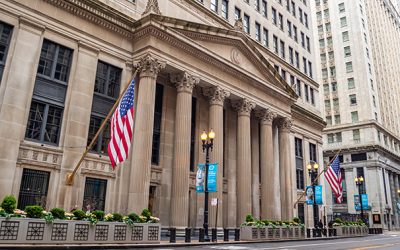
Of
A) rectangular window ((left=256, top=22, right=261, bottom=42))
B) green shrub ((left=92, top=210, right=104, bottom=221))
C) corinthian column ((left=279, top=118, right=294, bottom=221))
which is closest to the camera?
green shrub ((left=92, top=210, right=104, bottom=221))

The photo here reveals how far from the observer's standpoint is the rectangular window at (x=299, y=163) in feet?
147

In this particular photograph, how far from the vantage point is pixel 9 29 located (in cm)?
2109

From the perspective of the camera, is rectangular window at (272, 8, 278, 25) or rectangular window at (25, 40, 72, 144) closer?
rectangular window at (25, 40, 72, 144)

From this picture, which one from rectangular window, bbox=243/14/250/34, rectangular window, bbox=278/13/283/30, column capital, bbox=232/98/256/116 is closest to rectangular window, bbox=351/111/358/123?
rectangular window, bbox=278/13/283/30

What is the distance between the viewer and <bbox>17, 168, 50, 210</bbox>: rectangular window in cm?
2008

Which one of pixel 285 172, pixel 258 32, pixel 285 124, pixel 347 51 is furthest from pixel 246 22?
pixel 347 51

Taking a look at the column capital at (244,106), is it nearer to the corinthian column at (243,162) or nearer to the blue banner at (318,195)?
the corinthian column at (243,162)

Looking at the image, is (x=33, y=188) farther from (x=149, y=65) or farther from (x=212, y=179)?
(x=149, y=65)

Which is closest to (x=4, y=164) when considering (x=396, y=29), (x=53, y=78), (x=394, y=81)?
(x=53, y=78)

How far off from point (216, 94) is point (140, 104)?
8.12m

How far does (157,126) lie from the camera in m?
28.9

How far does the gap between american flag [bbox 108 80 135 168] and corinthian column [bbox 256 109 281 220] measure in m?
19.2

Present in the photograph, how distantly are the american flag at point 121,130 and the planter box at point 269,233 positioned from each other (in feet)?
37.6

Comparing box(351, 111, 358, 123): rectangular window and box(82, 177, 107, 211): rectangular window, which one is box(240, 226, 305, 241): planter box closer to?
box(82, 177, 107, 211): rectangular window
